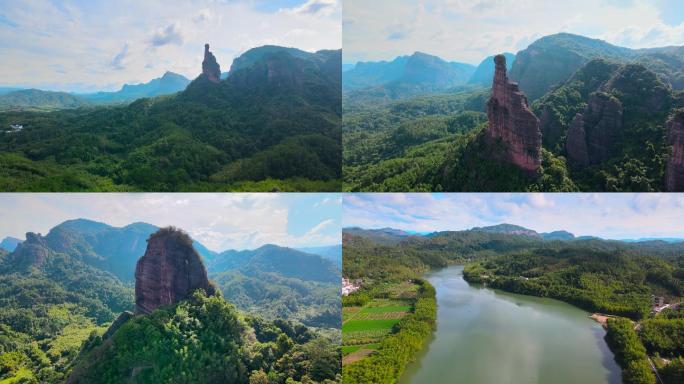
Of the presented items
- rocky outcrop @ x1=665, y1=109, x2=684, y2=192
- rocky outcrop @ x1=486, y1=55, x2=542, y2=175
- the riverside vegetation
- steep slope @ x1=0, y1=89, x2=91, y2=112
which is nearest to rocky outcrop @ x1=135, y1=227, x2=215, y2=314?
the riverside vegetation

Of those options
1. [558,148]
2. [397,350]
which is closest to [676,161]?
[558,148]

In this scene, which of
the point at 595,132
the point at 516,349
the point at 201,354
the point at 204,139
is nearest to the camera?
the point at 201,354

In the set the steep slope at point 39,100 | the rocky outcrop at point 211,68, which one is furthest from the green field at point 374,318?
the steep slope at point 39,100

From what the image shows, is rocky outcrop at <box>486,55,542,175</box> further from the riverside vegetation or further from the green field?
the green field

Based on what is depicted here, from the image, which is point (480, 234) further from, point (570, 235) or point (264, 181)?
point (264, 181)

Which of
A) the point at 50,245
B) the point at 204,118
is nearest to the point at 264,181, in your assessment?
the point at 204,118

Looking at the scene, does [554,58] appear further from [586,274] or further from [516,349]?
[516,349]
